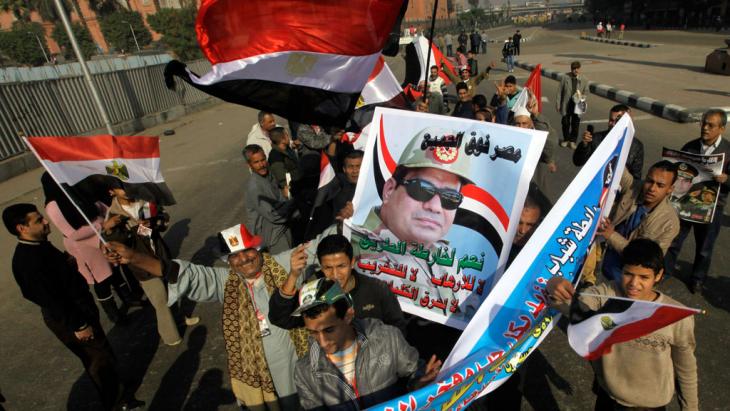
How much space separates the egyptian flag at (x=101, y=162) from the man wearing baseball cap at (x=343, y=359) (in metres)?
2.66

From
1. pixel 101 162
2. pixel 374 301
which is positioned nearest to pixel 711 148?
pixel 374 301

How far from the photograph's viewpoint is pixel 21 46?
50719 mm

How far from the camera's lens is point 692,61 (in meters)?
19.8

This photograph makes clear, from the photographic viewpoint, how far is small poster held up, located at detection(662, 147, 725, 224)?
3.68 m

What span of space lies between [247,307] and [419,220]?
1285 millimetres

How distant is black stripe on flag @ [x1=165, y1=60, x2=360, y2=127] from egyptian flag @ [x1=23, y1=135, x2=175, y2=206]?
3.92 feet

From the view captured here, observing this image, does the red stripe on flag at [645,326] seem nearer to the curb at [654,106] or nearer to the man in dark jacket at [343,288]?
the man in dark jacket at [343,288]

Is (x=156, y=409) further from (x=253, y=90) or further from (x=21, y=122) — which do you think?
(x=21, y=122)

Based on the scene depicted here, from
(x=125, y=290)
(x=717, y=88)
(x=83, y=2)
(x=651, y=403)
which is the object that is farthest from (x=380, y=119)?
(x=83, y=2)

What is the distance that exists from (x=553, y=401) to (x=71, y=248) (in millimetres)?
4619

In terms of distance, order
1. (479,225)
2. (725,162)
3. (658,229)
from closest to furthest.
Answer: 1. (479,225)
2. (658,229)
3. (725,162)

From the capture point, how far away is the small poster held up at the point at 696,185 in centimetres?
368

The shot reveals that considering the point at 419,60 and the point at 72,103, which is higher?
the point at 419,60

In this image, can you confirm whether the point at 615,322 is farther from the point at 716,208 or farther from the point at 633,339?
the point at 716,208
